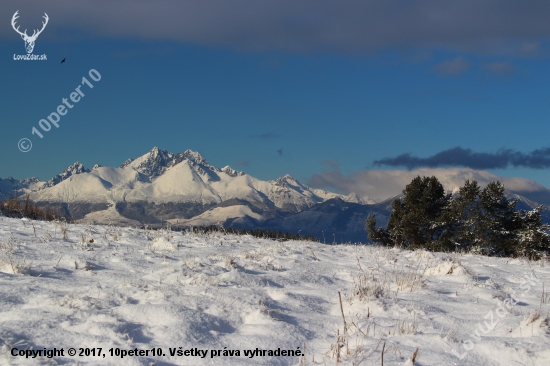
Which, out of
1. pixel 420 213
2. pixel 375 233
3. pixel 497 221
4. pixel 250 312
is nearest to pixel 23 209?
pixel 250 312

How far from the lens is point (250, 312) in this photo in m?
5.30

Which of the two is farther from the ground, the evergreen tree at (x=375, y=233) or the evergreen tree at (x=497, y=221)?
the evergreen tree at (x=497, y=221)

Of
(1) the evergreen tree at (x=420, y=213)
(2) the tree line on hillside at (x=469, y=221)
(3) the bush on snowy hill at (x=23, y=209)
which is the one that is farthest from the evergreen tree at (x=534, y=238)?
(3) the bush on snowy hill at (x=23, y=209)

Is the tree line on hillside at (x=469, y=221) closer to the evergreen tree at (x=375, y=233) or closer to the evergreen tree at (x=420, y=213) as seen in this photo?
the evergreen tree at (x=420, y=213)

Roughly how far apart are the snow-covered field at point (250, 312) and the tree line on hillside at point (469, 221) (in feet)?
118

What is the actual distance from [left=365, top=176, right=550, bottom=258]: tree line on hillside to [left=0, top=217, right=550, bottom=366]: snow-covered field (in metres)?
35.9

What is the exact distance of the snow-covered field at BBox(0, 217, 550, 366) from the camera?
4215 millimetres

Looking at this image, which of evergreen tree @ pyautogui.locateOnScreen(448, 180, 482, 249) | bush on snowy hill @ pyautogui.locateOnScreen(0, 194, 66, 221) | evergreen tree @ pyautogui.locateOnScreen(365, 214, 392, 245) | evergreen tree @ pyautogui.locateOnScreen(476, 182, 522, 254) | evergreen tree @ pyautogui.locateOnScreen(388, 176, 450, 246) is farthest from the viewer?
evergreen tree @ pyautogui.locateOnScreen(365, 214, 392, 245)

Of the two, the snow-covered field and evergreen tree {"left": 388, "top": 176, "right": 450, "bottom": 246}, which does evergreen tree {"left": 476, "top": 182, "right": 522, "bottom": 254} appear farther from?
the snow-covered field

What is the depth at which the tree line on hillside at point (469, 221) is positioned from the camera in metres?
43.7

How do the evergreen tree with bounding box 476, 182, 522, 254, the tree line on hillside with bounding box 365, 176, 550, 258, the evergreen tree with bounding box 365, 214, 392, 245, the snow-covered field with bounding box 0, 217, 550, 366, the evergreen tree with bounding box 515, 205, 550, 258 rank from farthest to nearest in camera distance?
the evergreen tree with bounding box 365, 214, 392, 245 < the evergreen tree with bounding box 476, 182, 522, 254 < the tree line on hillside with bounding box 365, 176, 550, 258 < the evergreen tree with bounding box 515, 205, 550, 258 < the snow-covered field with bounding box 0, 217, 550, 366

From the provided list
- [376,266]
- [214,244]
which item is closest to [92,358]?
[376,266]

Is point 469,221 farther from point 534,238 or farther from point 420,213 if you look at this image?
point 534,238

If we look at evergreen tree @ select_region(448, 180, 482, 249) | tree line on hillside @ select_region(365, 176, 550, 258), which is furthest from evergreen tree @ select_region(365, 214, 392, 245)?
evergreen tree @ select_region(448, 180, 482, 249)
